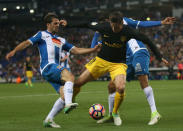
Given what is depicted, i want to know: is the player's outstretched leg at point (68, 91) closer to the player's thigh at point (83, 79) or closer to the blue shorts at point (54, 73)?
the blue shorts at point (54, 73)

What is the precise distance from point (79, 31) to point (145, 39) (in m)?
41.9

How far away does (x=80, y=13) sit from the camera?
Result: 50.0 m

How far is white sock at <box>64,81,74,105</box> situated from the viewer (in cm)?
787

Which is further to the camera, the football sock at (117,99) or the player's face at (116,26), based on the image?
the football sock at (117,99)

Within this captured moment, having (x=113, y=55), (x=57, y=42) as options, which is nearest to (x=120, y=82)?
(x=113, y=55)

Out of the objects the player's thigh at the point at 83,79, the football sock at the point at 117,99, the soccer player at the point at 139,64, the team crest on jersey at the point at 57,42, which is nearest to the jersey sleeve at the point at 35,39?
the team crest on jersey at the point at 57,42

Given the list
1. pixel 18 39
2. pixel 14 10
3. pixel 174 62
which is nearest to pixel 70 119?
pixel 174 62

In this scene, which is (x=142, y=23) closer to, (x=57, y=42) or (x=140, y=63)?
(x=140, y=63)

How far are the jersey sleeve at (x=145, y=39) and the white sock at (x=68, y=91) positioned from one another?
5.13 ft

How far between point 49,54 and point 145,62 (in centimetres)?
229

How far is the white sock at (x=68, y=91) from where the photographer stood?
787cm

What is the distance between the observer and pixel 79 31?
5012cm

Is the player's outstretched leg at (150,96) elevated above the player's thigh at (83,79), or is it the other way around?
the player's thigh at (83,79)

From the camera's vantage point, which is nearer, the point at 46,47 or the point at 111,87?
the point at 46,47
